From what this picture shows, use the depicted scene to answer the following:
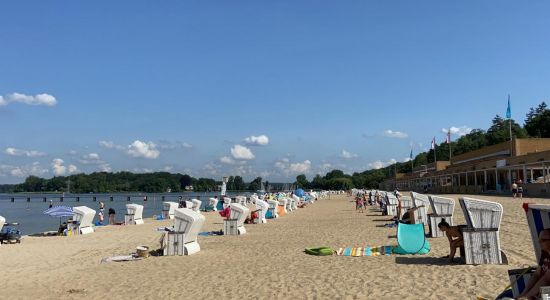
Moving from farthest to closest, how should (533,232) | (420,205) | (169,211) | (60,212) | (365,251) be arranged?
(169,211)
(60,212)
(420,205)
(365,251)
(533,232)

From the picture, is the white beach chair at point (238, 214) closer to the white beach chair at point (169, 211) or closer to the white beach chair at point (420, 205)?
the white beach chair at point (420, 205)

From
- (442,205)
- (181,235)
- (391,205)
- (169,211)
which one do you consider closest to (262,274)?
(181,235)

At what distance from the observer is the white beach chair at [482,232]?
8.50 m

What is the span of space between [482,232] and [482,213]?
1.08ft

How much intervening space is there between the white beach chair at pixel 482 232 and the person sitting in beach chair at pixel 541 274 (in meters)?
3.82

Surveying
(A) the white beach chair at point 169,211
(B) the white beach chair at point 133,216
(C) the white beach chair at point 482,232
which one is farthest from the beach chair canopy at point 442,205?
(A) the white beach chair at point 169,211

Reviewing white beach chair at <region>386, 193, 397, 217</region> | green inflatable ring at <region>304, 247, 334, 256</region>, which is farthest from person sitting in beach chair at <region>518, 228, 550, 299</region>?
white beach chair at <region>386, 193, 397, 217</region>

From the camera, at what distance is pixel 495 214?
27.8 ft

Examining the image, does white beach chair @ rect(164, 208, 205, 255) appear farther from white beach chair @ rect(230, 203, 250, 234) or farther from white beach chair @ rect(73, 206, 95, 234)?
white beach chair @ rect(73, 206, 95, 234)

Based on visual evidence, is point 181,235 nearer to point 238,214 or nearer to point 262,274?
point 262,274

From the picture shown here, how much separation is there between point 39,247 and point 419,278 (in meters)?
12.7

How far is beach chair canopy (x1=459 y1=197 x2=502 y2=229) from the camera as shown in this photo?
8484 mm

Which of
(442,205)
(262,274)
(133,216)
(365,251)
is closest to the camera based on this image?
(262,274)

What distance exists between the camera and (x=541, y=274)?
4727 millimetres
